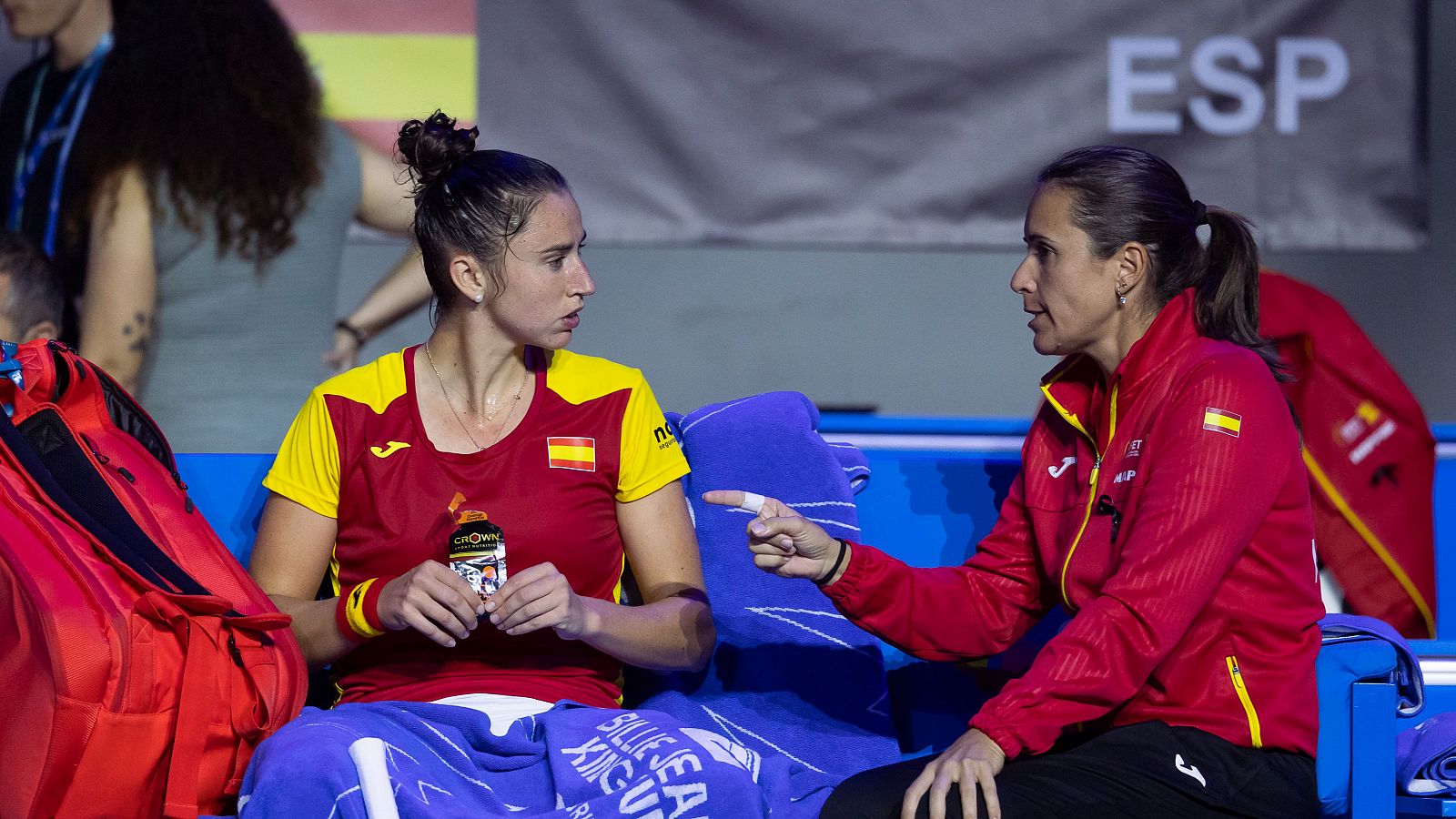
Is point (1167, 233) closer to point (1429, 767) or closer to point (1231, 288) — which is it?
point (1231, 288)

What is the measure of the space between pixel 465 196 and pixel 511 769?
0.82 meters

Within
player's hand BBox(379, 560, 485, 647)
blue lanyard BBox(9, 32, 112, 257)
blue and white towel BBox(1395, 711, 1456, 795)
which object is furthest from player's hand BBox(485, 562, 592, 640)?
blue lanyard BBox(9, 32, 112, 257)

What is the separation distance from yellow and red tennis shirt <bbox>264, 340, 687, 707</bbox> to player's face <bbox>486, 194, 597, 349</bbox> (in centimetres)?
11

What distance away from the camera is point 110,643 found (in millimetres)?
1769

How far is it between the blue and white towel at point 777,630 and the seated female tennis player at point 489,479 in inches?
6.2

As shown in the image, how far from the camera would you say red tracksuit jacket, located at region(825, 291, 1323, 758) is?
1791 millimetres

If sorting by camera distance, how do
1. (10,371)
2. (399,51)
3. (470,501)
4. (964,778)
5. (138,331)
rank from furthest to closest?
(399,51) < (138,331) < (470,501) < (10,371) < (964,778)

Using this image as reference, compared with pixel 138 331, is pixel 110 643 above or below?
below

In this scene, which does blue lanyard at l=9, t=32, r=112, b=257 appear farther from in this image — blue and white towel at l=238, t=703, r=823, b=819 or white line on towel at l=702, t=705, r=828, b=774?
white line on towel at l=702, t=705, r=828, b=774

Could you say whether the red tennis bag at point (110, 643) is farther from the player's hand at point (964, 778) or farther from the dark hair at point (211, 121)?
the dark hair at point (211, 121)

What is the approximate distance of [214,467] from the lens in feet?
8.16

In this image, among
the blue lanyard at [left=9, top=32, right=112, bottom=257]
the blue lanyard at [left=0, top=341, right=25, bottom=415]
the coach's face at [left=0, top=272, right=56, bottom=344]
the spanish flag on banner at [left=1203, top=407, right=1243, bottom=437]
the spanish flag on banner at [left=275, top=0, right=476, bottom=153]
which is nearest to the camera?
the spanish flag on banner at [left=1203, top=407, right=1243, bottom=437]

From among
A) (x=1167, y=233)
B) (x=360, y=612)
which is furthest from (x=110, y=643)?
(x=1167, y=233)

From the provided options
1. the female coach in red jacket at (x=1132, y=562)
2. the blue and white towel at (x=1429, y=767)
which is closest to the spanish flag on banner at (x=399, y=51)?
the female coach in red jacket at (x=1132, y=562)
